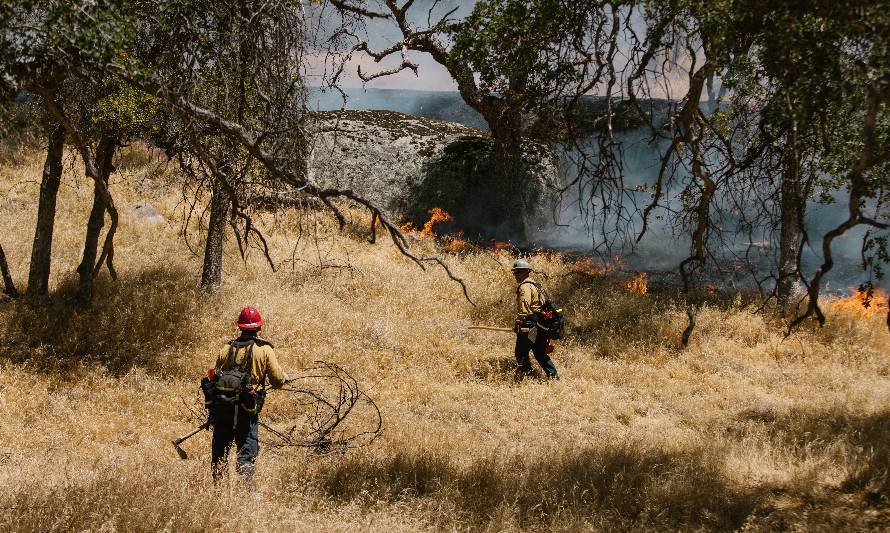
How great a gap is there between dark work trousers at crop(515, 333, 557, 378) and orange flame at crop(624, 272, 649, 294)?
15.5ft

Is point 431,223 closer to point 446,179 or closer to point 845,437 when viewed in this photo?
point 446,179

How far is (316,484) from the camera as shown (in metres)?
5.99

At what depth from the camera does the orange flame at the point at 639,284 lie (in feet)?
46.6

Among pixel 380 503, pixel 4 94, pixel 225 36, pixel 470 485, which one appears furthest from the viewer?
pixel 470 485

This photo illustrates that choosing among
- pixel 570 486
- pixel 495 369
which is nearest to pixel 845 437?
pixel 570 486

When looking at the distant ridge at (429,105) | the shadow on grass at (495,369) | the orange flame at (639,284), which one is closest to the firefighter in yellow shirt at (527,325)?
the shadow on grass at (495,369)

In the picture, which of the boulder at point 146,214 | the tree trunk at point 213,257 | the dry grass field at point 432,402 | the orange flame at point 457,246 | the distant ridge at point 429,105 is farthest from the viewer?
the distant ridge at point 429,105

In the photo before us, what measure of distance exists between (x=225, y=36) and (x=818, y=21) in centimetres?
428

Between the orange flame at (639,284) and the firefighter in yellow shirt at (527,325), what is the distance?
4762 millimetres

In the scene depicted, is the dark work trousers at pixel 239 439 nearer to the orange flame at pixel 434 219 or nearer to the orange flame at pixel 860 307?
the orange flame at pixel 860 307

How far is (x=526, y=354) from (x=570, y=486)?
14.0 ft

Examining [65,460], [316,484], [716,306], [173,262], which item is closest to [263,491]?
[316,484]

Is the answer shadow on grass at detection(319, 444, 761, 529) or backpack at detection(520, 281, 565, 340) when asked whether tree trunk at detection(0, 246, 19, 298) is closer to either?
shadow on grass at detection(319, 444, 761, 529)

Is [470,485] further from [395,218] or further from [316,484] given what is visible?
[395,218]
